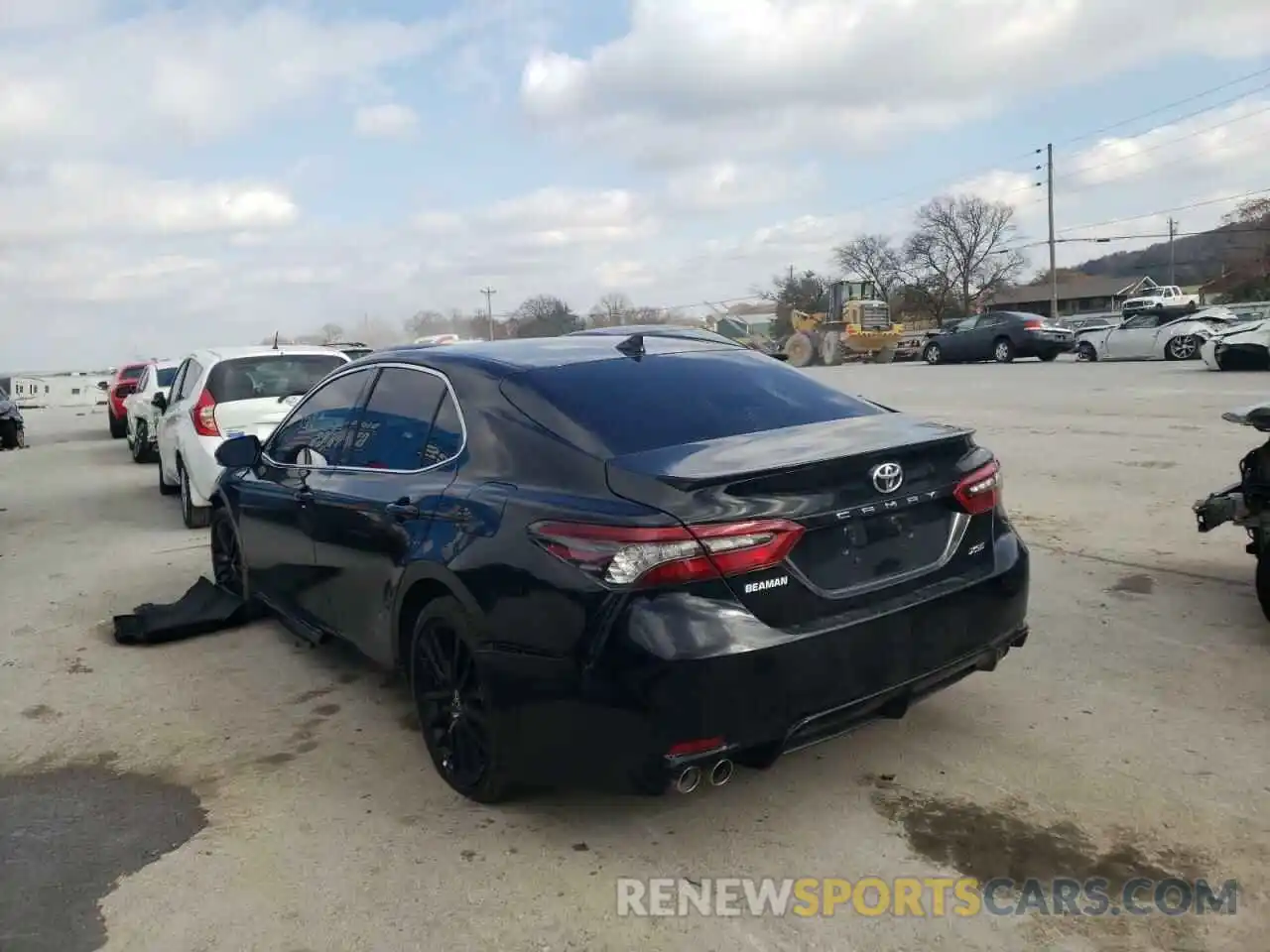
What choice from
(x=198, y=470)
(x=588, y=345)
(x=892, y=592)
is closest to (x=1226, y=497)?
(x=892, y=592)

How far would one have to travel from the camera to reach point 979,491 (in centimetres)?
360

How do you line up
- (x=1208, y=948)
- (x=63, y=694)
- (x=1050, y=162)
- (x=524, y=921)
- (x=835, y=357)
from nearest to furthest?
(x=1208, y=948), (x=524, y=921), (x=63, y=694), (x=835, y=357), (x=1050, y=162)

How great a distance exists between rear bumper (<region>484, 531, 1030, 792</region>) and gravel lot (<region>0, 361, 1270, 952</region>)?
0.39 metres

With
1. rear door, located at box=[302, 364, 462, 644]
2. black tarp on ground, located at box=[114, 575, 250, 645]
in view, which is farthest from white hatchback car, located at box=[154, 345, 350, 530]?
rear door, located at box=[302, 364, 462, 644]

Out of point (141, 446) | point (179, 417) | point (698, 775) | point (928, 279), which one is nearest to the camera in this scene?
point (698, 775)

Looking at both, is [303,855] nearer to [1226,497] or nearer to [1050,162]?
[1226,497]

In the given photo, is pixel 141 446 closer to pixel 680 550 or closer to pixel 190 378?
pixel 190 378

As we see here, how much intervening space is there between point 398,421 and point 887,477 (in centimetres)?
205

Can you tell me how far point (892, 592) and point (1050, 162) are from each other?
67628 millimetres

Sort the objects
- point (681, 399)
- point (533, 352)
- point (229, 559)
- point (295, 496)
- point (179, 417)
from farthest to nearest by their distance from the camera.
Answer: point (179, 417)
point (229, 559)
point (295, 496)
point (533, 352)
point (681, 399)

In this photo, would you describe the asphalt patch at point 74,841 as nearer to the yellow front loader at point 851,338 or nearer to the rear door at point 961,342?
the rear door at point 961,342

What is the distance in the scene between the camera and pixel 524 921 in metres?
2.91

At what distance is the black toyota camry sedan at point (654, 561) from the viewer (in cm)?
294

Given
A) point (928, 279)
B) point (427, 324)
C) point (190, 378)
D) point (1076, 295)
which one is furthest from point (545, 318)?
point (1076, 295)
